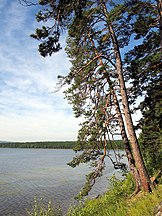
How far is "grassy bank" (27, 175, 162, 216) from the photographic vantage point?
19.1 ft

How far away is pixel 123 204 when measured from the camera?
318 inches

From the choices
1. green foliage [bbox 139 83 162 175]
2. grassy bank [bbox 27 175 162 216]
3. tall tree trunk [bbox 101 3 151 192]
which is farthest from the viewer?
green foliage [bbox 139 83 162 175]

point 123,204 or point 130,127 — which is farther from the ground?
point 130,127

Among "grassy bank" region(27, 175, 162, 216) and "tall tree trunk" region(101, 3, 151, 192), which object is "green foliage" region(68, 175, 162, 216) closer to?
"grassy bank" region(27, 175, 162, 216)

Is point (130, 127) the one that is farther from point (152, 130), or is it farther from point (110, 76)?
point (152, 130)

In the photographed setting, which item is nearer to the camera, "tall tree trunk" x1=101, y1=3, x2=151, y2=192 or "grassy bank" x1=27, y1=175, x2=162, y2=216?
"grassy bank" x1=27, y1=175, x2=162, y2=216

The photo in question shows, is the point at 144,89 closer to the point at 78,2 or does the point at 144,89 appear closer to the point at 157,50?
the point at 157,50

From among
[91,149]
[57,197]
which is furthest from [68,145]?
[91,149]

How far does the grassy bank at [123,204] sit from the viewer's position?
583cm

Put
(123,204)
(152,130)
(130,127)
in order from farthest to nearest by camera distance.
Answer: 1. (152,130)
2. (130,127)
3. (123,204)

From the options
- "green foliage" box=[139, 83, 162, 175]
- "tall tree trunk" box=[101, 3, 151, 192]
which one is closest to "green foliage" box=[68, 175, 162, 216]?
"tall tree trunk" box=[101, 3, 151, 192]

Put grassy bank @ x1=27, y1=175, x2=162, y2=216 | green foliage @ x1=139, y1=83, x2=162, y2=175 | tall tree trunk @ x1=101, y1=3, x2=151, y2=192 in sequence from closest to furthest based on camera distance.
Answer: grassy bank @ x1=27, y1=175, x2=162, y2=216 < tall tree trunk @ x1=101, y1=3, x2=151, y2=192 < green foliage @ x1=139, y1=83, x2=162, y2=175

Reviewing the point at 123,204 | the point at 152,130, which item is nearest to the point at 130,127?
the point at 123,204

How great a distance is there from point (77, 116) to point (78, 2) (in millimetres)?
5653
